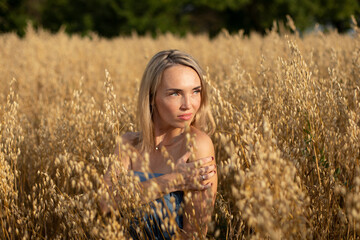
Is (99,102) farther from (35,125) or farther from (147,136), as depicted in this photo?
(147,136)

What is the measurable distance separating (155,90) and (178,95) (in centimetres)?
13

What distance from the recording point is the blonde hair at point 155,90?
167cm

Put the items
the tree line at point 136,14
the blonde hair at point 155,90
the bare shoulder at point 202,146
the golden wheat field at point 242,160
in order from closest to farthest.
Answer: the golden wheat field at point 242,160
the bare shoulder at point 202,146
the blonde hair at point 155,90
the tree line at point 136,14

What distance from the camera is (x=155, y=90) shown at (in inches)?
66.6

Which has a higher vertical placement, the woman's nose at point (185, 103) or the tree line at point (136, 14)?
the tree line at point (136, 14)

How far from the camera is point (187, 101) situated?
5.29 feet

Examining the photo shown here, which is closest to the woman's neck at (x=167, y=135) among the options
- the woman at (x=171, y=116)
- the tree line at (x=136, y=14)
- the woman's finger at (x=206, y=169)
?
the woman at (x=171, y=116)

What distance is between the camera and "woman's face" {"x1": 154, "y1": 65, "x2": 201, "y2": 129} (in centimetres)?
162

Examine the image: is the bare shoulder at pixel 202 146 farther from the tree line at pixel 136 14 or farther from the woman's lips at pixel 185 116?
the tree line at pixel 136 14

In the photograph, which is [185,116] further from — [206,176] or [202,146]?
[206,176]

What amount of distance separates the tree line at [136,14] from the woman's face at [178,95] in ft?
47.0

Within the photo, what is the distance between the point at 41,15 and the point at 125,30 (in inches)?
210

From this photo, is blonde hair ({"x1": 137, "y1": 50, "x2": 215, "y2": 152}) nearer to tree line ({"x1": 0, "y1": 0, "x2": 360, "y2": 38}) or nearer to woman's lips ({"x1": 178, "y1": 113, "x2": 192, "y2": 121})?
woman's lips ({"x1": 178, "y1": 113, "x2": 192, "y2": 121})

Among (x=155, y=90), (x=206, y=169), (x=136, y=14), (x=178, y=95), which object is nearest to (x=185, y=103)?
(x=178, y=95)
